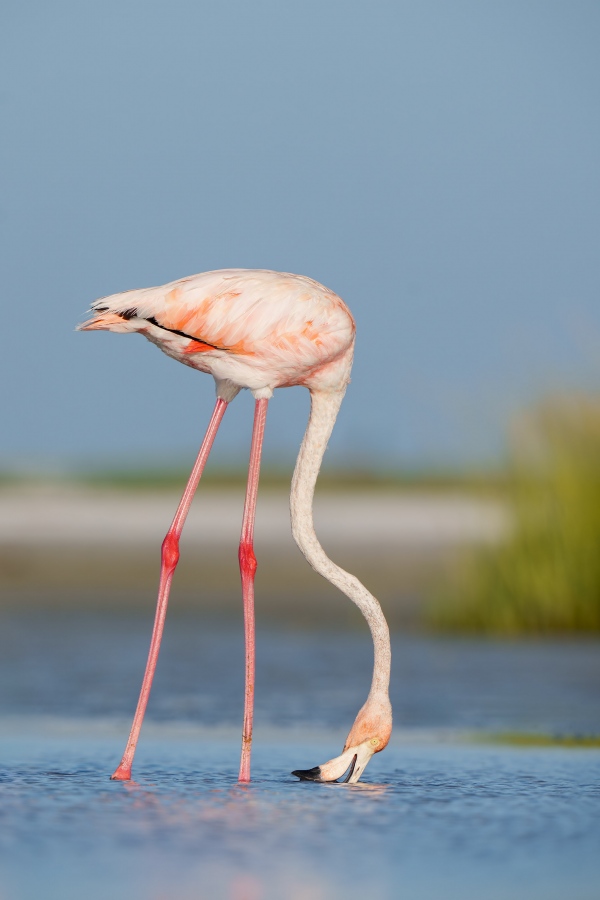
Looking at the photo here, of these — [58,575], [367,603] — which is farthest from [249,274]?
[58,575]

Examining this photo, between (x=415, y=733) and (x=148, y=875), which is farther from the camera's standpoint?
(x=415, y=733)

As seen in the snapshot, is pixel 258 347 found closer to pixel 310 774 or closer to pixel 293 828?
pixel 310 774

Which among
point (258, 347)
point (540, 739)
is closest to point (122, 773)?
point (258, 347)

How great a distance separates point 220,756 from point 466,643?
5476 mm

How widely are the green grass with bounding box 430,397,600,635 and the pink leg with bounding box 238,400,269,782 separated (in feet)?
20.2

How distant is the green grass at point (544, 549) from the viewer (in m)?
13.3

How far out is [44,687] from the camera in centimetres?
1045

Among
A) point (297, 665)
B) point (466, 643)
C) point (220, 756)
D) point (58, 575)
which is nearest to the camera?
point (220, 756)

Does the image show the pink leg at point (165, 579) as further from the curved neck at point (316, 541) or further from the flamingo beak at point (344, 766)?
the flamingo beak at point (344, 766)

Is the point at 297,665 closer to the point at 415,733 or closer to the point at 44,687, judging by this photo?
the point at 44,687

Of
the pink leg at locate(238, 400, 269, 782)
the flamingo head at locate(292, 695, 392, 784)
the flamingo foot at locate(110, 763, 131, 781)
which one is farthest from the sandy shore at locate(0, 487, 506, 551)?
the flamingo foot at locate(110, 763, 131, 781)

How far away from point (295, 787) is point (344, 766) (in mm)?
224

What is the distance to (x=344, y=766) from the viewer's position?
6.77 metres

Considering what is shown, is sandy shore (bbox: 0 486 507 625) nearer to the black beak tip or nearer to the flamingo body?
the flamingo body
